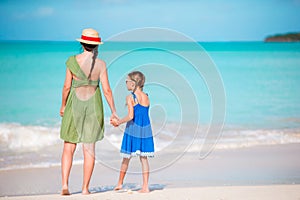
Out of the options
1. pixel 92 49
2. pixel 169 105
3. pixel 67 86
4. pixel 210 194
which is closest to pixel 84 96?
pixel 67 86

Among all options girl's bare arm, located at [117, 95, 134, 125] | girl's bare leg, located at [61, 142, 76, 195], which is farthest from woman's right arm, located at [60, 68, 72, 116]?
girl's bare arm, located at [117, 95, 134, 125]

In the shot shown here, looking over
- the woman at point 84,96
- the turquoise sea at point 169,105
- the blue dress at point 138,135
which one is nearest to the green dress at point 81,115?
the woman at point 84,96

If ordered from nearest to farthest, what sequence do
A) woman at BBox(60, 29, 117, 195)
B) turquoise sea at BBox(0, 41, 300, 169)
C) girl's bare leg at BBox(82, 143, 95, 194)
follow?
woman at BBox(60, 29, 117, 195) → girl's bare leg at BBox(82, 143, 95, 194) → turquoise sea at BBox(0, 41, 300, 169)

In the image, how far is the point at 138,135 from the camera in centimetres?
496

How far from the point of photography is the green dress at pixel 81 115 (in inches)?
185

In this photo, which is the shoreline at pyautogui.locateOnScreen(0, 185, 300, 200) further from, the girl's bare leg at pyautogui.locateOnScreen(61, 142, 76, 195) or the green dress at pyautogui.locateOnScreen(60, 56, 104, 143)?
the green dress at pyautogui.locateOnScreen(60, 56, 104, 143)

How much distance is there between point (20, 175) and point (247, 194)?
8.54 feet

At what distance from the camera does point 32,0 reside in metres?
39.2

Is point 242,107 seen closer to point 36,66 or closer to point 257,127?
point 257,127

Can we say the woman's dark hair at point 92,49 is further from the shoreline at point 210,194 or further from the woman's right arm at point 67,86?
the shoreline at point 210,194

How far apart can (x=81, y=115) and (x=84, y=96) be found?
0.17m

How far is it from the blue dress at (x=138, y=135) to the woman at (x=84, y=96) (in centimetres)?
31

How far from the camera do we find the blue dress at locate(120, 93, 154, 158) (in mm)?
4953

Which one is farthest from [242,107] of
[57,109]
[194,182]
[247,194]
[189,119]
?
[247,194]
